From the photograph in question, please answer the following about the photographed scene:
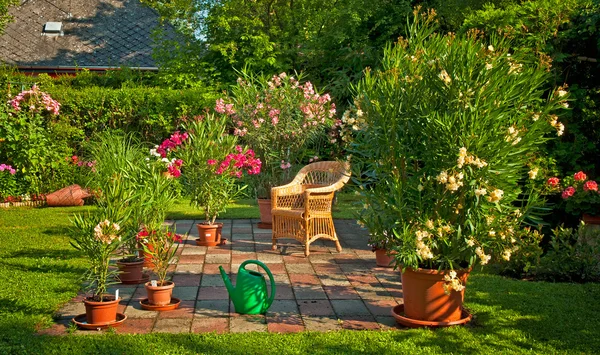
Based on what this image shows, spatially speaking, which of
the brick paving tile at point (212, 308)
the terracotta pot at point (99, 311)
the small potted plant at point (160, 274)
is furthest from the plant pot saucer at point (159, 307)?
the terracotta pot at point (99, 311)

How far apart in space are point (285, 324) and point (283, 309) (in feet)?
1.29

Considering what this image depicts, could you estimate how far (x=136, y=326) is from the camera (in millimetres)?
4707

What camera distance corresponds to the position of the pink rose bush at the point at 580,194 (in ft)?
20.6

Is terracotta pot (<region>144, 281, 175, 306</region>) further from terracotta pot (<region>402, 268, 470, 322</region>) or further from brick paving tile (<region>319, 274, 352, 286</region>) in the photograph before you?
terracotta pot (<region>402, 268, 470, 322</region>)

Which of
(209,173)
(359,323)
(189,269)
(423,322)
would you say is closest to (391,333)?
(423,322)

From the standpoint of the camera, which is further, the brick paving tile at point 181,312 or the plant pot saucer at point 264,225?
the plant pot saucer at point 264,225

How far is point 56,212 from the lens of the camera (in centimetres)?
1049

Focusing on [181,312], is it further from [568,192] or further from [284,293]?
[568,192]

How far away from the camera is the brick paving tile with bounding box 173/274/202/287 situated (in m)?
5.94

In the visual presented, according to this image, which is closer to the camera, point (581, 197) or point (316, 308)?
point (316, 308)

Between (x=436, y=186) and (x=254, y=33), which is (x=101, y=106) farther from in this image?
(x=436, y=186)

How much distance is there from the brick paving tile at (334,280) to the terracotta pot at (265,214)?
108 inches

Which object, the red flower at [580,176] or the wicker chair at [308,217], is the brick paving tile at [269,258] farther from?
the red flower at [580,176]

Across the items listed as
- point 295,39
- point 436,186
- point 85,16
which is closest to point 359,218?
point 436,186
